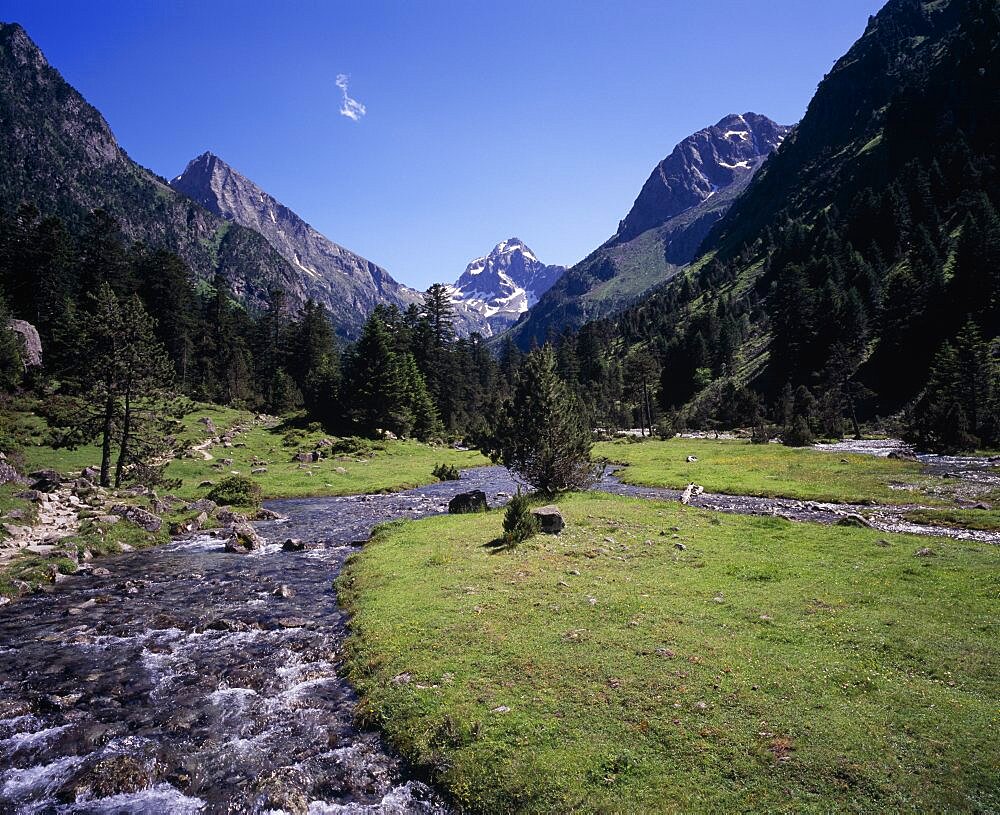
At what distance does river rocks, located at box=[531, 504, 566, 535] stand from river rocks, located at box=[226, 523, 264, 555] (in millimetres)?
15782

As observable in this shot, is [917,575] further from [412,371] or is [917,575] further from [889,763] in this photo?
[412,371]

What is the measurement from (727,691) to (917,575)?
11.7 meters

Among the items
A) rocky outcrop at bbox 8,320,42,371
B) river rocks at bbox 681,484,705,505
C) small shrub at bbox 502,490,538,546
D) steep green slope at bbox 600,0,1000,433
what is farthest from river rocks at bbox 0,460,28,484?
steep green slope at bbox 600,0,1000,433

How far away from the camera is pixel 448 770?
9492 millimetres


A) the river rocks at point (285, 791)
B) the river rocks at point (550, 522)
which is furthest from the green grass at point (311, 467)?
A: the river rocks at point (285, 791)

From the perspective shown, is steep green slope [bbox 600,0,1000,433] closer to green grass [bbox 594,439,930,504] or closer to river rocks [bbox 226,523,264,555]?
green grass [bbox 594,439,930,504]

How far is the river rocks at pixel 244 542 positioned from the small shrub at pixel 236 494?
33.7 ft

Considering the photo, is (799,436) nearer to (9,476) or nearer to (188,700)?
(188,700)

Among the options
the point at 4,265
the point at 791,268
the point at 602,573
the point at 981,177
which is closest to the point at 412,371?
the point at 4,265

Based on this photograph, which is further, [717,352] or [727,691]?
[717,352]

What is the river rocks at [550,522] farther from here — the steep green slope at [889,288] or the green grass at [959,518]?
the steep green slope at [889,288]

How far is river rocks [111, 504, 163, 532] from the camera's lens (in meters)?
30.3

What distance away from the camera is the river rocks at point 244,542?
27391 millimetres

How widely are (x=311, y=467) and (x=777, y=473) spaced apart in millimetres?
47743
